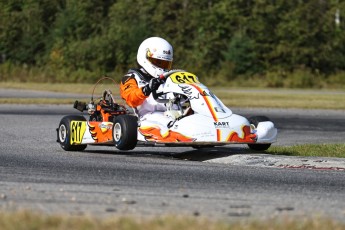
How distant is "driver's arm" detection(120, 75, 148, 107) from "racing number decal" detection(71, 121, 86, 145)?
0.75 m

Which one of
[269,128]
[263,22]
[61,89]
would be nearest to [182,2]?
[263,22]

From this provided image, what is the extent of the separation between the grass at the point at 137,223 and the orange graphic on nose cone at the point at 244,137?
5959mm

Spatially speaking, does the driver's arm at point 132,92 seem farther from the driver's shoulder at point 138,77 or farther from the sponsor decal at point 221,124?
the sponsor decal at point 221,124

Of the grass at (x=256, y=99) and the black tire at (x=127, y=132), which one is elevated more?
the black tire at (x=127, y=132)

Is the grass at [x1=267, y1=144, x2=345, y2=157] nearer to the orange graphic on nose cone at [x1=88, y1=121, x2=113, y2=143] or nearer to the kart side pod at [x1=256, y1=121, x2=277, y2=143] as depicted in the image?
the kart side pod at [x1=256, y1=121, x2=277, y2=143]

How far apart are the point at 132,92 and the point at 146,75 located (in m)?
0.55

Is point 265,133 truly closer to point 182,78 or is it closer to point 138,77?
point 182,78

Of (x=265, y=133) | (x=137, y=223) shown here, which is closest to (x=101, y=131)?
(x=265, y=133)

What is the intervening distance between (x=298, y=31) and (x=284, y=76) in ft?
9.94

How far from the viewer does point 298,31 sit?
5147cm

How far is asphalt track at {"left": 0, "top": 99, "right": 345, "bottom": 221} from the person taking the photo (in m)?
8.23

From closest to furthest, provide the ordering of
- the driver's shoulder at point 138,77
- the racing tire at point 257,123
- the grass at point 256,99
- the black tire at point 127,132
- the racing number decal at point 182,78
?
the black tire at point 127,132, the racing number decal at point 182,78, the racing tire at point 257,123, the driver's shoulder at point 138,77, the grass at point 256,99

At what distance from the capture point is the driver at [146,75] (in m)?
14.8

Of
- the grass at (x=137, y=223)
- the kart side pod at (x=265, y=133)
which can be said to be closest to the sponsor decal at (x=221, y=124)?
the kart side pod at (x=265, y=133)
